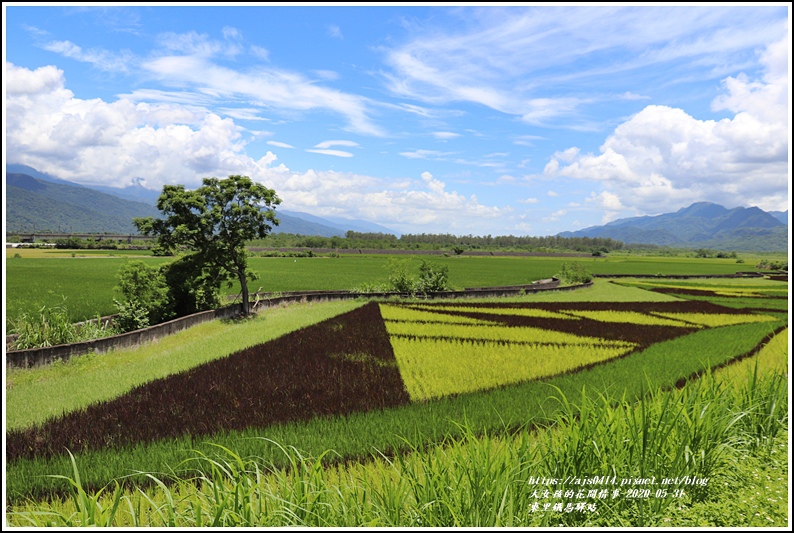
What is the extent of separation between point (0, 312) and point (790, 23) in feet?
26.6

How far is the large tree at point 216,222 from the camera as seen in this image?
64.3ft

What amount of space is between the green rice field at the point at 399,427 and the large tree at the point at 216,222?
3584mm

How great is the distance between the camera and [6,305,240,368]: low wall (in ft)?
36.4

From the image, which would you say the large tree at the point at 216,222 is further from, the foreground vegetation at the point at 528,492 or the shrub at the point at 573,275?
the shrub at the point at 573,275

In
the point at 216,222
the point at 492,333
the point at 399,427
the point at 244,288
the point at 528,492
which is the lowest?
the point at 492,333

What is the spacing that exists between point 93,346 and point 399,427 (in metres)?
10.3

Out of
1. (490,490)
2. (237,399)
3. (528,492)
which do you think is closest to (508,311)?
(237,399)

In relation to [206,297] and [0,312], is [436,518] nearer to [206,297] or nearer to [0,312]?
[0,312]

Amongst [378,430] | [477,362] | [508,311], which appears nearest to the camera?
[378,430]

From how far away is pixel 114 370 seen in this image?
11.5 meters

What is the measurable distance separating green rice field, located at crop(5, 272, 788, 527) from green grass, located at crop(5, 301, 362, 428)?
81 millimetres

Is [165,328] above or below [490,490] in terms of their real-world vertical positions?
below

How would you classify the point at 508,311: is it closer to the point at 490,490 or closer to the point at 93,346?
the point at 93,346

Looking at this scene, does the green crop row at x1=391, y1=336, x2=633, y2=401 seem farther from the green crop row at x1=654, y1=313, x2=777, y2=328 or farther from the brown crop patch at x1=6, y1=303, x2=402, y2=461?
the green crop row at x1=654, y1=313, x2=777, y2=328
